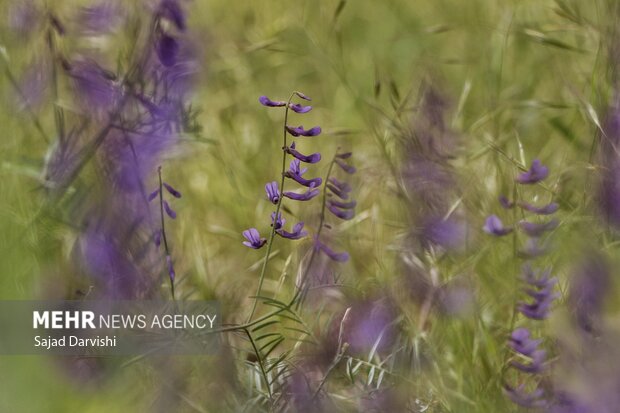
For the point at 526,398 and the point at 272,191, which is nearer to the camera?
the point at 526,398

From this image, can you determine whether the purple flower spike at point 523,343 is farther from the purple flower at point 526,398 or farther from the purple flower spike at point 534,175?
the purple flower spike at point 534,175

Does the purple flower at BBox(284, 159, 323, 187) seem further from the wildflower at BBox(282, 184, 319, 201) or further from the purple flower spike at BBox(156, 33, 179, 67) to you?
the purple flower spike at BBox(156, 33, 179, 67)

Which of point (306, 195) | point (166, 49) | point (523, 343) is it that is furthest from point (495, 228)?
point (166, 49)

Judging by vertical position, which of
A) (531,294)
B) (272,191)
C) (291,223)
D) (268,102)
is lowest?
(291,223)

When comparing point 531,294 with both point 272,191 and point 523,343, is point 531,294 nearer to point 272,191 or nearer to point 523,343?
point 523,343

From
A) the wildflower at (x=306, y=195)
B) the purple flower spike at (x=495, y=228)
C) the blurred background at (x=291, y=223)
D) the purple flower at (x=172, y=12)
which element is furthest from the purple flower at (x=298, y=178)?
the purple flower at (x=172, y=12)

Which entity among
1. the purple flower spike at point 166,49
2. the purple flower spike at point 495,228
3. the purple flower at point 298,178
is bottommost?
the purple flower spike at point 495,228

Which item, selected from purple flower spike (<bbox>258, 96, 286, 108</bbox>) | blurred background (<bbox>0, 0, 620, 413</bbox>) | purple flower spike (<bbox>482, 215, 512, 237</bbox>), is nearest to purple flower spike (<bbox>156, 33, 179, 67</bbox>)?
blurred background (<bbox>0, 0, 620, 413</bbox>)
